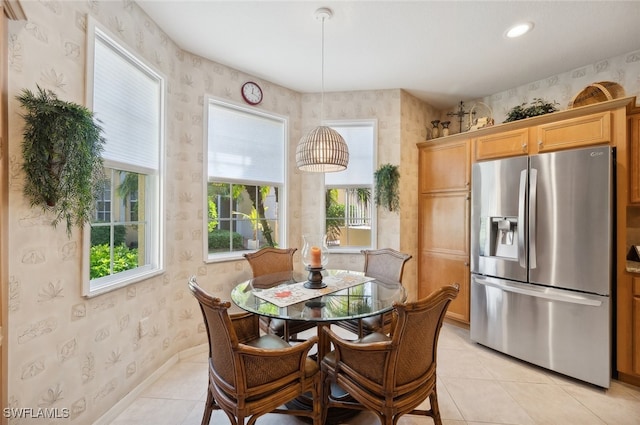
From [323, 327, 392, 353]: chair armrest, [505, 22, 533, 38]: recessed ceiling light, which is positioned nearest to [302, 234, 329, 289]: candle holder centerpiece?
[323, 327, 392, 353]: chair armrest

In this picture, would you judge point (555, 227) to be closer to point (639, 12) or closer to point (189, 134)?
point (639, 12)

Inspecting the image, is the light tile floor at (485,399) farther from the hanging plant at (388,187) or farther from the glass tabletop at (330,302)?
the hanging plant at (388,187)

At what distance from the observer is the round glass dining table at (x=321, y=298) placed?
5.24 ft

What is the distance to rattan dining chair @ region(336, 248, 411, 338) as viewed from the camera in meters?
2.22

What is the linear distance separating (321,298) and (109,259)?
152 centimetres

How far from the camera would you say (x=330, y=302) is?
5.89 feet

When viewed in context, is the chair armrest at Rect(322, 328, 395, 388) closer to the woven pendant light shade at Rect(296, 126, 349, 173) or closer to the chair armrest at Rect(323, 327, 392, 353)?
the chair armrest at Rect(323, 327, 392, 353)

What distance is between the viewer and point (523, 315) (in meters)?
2.51

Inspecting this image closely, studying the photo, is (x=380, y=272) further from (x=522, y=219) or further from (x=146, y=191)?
(x=146, y=191)

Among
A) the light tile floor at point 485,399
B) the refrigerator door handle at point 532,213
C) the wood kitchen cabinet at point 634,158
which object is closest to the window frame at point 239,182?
the light tile floor at point 485,399

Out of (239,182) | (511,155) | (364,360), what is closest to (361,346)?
(364,360)

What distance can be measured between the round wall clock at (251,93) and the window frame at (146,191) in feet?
2.75

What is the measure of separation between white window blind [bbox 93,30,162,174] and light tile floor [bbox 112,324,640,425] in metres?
1.74
